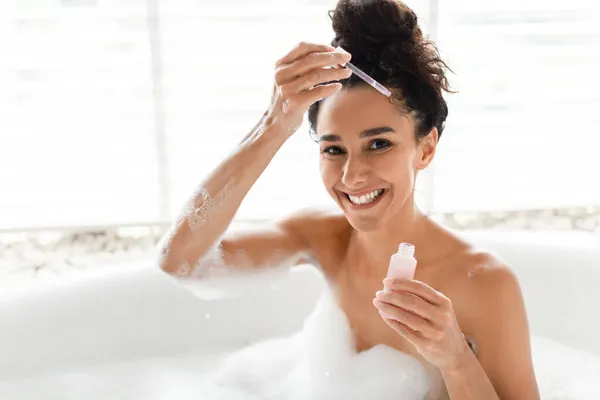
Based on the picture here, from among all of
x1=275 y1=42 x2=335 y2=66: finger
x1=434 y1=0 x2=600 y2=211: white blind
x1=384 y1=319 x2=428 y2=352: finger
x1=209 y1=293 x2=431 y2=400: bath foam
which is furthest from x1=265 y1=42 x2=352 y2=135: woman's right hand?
x1=434 y1=0 x2=600 y2=211: white blind

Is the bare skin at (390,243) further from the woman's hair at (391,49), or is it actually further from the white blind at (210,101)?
the white blind at (210,101)

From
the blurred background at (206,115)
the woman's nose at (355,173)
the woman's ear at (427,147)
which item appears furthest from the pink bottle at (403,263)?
the blurred background at (206,115)

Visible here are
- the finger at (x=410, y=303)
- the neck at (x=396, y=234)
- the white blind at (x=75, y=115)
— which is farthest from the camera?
the white blind at (x=75, y=115)

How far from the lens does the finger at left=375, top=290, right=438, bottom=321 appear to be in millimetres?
918

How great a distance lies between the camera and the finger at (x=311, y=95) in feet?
3.35

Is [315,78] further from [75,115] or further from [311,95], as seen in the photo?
[75,115]

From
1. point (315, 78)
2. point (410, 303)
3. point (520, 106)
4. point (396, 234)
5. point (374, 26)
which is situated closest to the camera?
point (410, 303)

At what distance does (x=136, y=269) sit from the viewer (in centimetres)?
173

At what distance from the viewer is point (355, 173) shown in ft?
3.61

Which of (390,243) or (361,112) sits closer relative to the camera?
(361,112)

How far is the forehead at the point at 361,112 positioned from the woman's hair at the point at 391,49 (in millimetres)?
15

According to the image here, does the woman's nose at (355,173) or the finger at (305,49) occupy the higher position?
the finger at (305,49)

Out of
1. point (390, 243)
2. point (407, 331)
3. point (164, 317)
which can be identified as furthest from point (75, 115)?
point (407, 331)

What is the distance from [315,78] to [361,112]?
121mm
